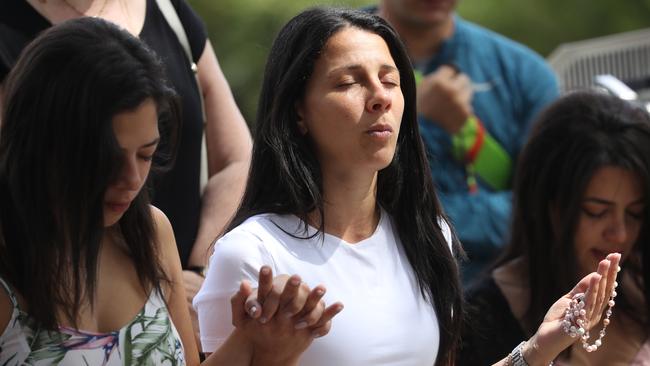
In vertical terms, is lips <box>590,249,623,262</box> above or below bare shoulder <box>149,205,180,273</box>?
below

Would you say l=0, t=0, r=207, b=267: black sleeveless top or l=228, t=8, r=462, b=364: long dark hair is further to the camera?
l=0, t=0, r=207, b=267: black sleeveless top

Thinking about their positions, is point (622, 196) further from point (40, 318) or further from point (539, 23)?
point (539, 23)

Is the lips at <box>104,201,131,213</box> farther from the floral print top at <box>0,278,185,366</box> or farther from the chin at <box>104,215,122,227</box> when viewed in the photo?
the floral print top at <box>0,278,185,366</box>

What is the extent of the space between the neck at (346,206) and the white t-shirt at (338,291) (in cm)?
4

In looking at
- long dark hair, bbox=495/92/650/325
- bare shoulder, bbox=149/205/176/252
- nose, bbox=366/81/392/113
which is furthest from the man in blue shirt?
bare shoulder, bbox=149/205/176/252

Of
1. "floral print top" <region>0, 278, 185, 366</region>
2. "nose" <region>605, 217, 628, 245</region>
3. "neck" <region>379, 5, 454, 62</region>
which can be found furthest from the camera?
"neck" <region>379, 5, 454, 62</region>

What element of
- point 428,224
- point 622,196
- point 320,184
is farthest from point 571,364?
point 320,184

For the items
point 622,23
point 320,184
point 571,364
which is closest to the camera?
point 320,184

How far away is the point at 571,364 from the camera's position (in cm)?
353

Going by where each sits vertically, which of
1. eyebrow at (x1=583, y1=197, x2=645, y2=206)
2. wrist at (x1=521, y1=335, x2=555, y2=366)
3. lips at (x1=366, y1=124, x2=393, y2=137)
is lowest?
eyebrow at (x1=583, y1=197, x2=645, y2=206)

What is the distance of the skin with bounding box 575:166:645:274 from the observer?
3672 millimetres

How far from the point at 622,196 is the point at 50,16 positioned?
5.56 feet

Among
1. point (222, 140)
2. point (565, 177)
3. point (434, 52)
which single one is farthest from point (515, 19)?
point (222, 140)

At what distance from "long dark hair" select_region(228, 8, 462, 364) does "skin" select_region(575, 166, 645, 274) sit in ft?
2.76
